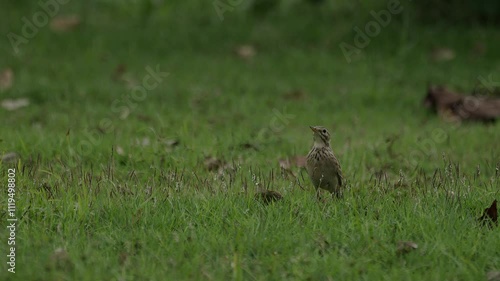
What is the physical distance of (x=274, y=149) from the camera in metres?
8.07

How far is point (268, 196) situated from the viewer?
5.73m

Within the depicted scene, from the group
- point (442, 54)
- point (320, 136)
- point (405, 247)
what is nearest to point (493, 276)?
point (405, 247)


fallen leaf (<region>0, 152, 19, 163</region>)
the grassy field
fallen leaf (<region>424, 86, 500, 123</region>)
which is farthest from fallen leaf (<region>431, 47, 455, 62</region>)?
fallen leaf (<region>0, 152, 19, 163</region>)

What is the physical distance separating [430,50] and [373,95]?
88.0 inches

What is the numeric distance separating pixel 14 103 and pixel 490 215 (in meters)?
6.23

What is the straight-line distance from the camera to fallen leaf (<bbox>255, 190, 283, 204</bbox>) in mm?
5715

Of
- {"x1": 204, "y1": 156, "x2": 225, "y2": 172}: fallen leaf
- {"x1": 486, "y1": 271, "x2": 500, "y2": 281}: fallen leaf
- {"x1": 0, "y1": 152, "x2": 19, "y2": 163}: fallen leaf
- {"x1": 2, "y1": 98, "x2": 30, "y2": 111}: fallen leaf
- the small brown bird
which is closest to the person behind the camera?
{"x1": 486, "y1": 271, "x2": 500, "y2": 281}: fallen leaf

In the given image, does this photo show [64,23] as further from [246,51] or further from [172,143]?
[172,143]

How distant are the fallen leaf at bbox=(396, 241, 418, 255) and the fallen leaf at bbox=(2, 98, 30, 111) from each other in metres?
6.03

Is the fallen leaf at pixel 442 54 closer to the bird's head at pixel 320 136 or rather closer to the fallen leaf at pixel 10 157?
the bird's head at pixel 320 136

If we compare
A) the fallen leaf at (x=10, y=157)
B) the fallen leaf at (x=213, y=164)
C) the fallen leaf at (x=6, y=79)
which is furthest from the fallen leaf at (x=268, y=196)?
A: the fallen leaf at (x=6, y=79)

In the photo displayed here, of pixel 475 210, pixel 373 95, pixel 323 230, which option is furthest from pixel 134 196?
pixel 373 95

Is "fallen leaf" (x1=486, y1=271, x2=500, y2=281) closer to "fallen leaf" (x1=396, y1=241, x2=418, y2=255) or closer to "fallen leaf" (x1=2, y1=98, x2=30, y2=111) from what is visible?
"fallen leaf" (x1=396, y1=241, x2=418, y2=255)

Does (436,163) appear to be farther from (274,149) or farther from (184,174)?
(184,174)
